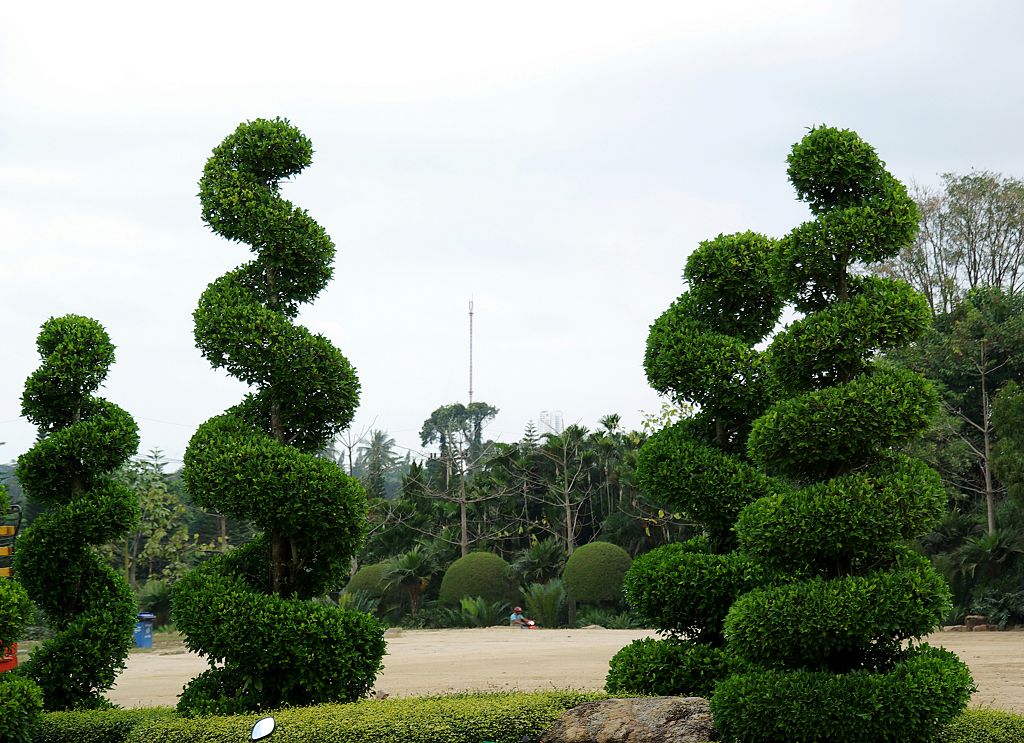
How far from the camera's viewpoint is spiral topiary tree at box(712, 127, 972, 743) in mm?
6871

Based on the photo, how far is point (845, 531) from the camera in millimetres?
7020

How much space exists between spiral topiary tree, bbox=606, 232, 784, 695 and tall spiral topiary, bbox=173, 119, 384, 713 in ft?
7.64

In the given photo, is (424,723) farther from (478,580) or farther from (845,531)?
(478,580)

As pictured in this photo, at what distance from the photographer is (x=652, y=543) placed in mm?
30984

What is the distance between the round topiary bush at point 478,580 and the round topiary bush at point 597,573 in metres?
2.32

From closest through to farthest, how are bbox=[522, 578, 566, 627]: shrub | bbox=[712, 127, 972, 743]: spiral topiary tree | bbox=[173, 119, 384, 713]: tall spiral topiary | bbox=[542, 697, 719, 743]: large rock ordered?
bbox=[712, 127, 972, 743]: spiral topiary tree → bbox=[542, 697, 719, 743]: large rock → bbox=[173, 119, 384, 713]: tall spiral topiary → bbox=[522, 578, 566, 627]: shrub

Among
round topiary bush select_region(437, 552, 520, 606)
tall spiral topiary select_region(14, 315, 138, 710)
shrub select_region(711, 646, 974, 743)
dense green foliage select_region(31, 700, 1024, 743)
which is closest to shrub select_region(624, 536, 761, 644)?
dense green foliage select_region(31, 700, 1024, 743)

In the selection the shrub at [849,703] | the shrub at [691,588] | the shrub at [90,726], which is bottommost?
the shrub at [90,726]

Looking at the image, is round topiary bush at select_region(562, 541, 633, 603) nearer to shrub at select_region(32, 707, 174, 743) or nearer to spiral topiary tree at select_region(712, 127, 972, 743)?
shrub at select_region(32, 707, 174, 743)

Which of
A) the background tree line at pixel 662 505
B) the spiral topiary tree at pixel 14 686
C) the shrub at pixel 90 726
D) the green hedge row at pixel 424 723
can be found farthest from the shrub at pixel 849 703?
the background tree line at pixel 662 505

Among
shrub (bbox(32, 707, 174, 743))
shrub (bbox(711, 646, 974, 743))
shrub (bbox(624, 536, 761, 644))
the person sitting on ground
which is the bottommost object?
the person sitting on ground

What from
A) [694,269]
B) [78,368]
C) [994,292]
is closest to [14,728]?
[78,368]

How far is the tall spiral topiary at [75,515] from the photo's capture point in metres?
9.34

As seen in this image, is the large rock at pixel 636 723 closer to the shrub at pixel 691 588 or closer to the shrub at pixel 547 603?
the shrub at pixel 691 588
